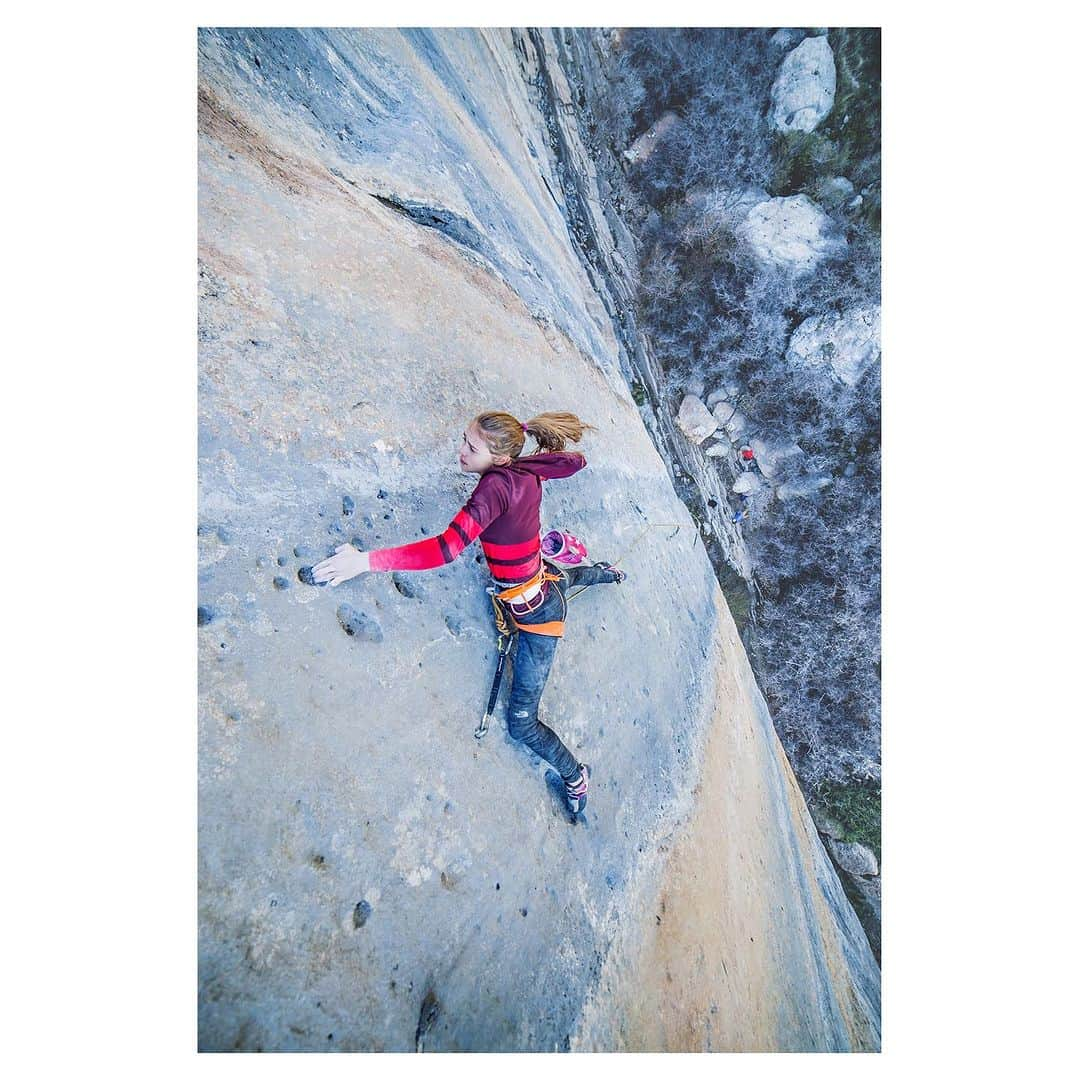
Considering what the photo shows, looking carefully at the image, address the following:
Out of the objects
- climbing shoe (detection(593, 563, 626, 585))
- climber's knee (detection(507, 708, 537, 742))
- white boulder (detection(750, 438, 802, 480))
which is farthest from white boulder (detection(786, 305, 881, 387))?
climber's knee (detection(507, 708, 537, 742))

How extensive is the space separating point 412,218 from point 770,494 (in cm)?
293

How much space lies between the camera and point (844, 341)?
314 centimetres

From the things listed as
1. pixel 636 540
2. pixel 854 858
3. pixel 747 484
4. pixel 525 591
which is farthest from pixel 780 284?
pixel 854 858

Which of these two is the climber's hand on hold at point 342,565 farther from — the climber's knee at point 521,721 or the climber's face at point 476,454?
the climber's knee at point 521,721

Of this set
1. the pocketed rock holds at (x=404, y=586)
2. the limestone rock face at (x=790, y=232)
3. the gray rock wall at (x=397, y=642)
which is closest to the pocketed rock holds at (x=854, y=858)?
the gray rock wall at (x=397, y=642)

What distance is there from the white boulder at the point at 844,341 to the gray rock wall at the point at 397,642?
4.42ft

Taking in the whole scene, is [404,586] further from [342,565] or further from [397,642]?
[342,565]

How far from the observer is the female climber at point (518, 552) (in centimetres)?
184

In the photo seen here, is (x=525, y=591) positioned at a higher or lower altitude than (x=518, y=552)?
lower

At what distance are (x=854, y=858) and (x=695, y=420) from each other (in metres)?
3.30

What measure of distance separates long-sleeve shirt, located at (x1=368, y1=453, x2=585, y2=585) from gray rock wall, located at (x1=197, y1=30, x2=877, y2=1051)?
0.35 m

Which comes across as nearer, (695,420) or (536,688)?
(536,688)

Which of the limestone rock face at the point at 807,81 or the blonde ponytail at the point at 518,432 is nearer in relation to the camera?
the blonde ponytail at the point at 518,432

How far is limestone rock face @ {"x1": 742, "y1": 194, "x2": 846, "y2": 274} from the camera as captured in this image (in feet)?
10.1
